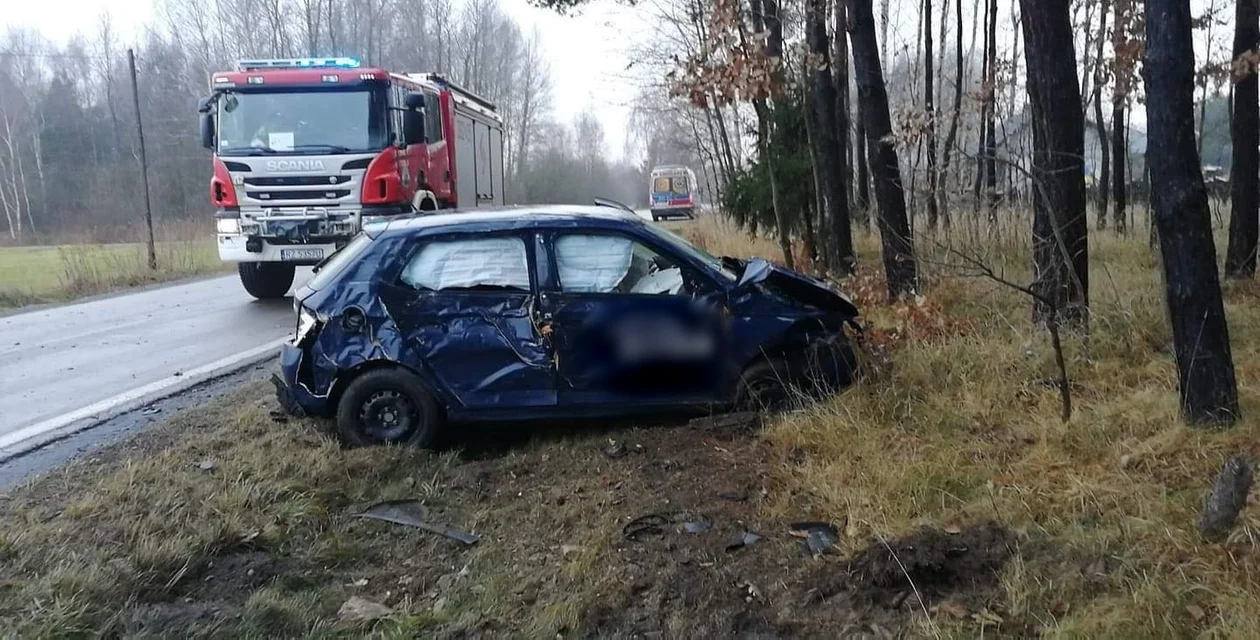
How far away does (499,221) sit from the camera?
5934 mm

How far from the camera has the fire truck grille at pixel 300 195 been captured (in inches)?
471

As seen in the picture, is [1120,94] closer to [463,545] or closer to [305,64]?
[305,64]

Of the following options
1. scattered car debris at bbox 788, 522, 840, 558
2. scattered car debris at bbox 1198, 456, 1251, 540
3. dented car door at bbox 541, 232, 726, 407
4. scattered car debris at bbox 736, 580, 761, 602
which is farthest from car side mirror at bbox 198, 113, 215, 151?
scattered car debris at bbox 1198, 456, 1251, 540

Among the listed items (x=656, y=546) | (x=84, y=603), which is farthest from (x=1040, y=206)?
(x=84, y=603)

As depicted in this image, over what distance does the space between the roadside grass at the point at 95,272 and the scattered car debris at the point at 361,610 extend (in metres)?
12.8

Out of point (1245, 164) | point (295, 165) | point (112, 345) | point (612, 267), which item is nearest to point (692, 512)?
point (612, 267)

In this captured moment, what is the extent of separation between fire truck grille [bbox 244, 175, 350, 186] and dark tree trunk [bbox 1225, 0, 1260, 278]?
10.4m

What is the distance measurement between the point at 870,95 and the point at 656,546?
6.72 metres

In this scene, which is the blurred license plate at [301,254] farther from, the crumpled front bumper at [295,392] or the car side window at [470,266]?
the car side window at [470,266]

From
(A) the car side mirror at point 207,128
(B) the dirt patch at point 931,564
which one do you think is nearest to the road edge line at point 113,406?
(A) the car side mirror at point 207,128

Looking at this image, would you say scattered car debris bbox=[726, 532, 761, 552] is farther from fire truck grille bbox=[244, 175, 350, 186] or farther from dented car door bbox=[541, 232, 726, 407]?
fire truck grille bbox=[244, 175, 350, 186]

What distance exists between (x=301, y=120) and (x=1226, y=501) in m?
11.2

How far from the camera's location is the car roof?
5898 mm

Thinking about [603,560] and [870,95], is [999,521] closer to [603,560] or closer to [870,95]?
[603,560]
